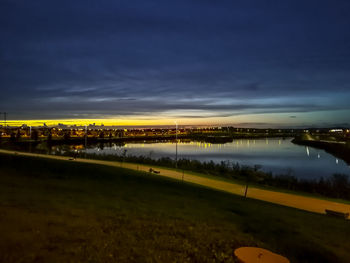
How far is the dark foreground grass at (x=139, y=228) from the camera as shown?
4.38m

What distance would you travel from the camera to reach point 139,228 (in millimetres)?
5594

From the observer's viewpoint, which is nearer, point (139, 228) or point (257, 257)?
point (257, 257)

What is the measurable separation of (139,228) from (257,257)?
2322mm

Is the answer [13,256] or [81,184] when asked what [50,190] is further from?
[13,256]

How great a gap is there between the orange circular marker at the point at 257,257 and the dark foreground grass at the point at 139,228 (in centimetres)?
23

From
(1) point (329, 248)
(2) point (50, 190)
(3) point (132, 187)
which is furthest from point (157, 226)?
(3) point (132, 187)

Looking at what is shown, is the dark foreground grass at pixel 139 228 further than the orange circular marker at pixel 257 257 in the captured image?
Yes

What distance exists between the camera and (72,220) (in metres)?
5.66

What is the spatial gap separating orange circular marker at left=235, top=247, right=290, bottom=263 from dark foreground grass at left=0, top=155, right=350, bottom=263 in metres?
0.23

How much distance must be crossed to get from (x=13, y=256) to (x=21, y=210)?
92.4 inches

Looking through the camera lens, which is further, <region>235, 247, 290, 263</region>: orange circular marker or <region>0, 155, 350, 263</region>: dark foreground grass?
<region>0, 155, 350, 263</region>: dark foreground grass

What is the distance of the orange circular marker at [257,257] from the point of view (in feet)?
13.7

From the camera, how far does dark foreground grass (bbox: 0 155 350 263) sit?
4379mm

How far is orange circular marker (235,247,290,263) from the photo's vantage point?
4.16 meters
